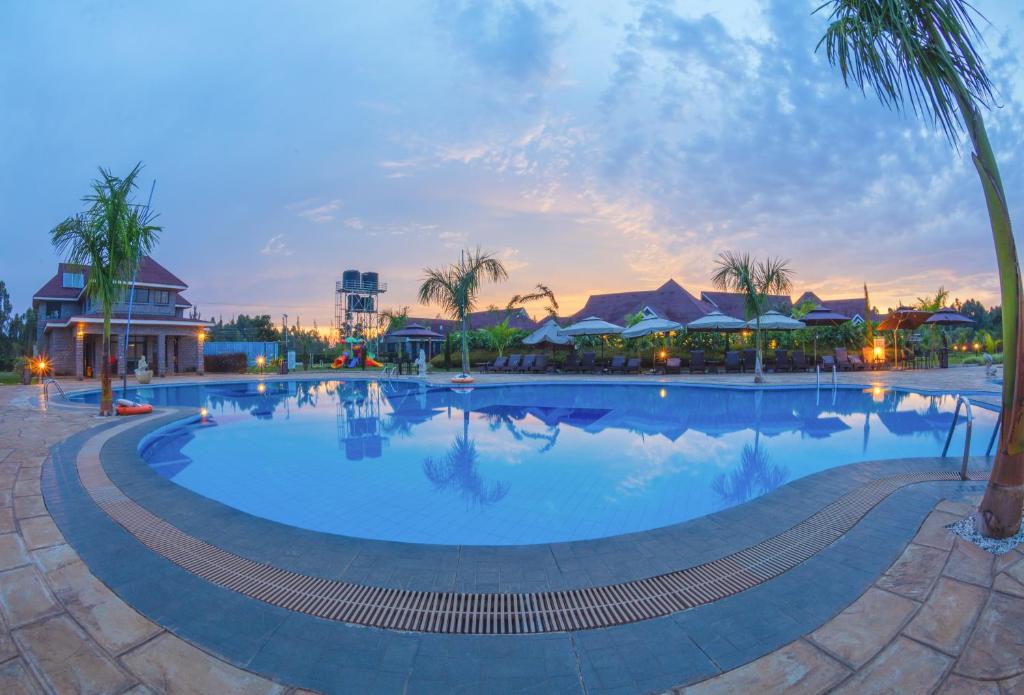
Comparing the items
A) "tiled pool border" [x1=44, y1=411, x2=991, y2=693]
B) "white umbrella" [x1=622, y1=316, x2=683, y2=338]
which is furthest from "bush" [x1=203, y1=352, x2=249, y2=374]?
"tiled pool border" [x1=44, y1=411, x2=991, y2=693]

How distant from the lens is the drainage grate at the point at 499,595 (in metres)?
2.18

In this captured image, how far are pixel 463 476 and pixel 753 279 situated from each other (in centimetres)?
1311

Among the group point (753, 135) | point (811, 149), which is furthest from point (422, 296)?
point (811, 149)

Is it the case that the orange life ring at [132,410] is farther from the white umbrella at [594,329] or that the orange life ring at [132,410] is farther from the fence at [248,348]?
the fence at [248,348]

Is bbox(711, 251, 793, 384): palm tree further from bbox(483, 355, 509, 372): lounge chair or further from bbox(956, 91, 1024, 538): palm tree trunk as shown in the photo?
bbox(956, 91, 1024, 538): palm tree trunk

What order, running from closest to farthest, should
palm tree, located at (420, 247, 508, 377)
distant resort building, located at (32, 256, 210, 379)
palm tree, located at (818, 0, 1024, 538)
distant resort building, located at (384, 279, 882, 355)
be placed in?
palm tree, located at (818, 0, 1024, 538) → palm tree, located at (420, 247, 508, 377) → distant resort building, located at (32, 256, 210, 379) → distant resort building, located at (384, 279, 882, 355)

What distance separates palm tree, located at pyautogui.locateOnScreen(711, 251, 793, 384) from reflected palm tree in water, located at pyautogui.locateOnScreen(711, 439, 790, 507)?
29.7 ft

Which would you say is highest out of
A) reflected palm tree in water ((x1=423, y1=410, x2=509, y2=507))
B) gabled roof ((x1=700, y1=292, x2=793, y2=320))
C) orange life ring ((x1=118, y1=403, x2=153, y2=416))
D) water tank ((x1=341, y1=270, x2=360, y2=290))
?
water tank ((x1=341, y1=270, x2=360, y2=290))

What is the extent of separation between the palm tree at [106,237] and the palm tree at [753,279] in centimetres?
1571

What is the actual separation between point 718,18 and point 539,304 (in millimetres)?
12827

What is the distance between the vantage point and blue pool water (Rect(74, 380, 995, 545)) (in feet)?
14.9

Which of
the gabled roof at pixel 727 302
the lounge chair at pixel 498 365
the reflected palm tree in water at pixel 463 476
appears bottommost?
the reflected palm tree in water at pixel 463 476

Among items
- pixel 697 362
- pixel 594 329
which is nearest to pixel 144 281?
pixel 594 329

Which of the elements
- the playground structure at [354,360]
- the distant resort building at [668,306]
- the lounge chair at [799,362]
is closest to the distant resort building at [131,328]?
the playground structure at [354,360]
